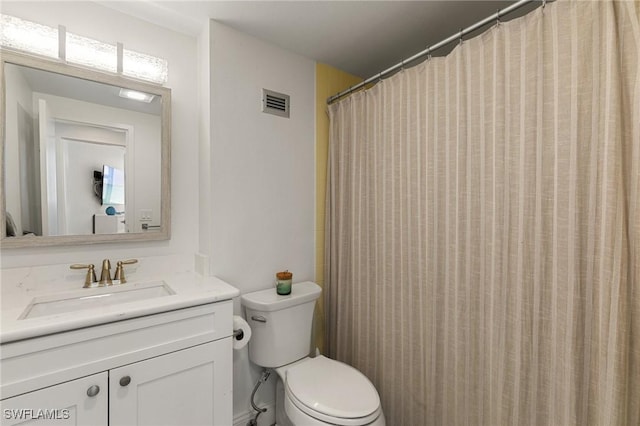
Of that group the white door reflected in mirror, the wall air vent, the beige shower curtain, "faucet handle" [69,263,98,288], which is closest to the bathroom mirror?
the white door reflected in mirror

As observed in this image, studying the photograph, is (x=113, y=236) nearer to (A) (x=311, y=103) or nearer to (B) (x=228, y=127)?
(B) (x=228, y=127)

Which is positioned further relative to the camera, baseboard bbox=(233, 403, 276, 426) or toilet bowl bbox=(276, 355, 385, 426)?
baseboard bbox=(233, 403, 276, 426)

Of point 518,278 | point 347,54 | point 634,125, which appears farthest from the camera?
point 347,54

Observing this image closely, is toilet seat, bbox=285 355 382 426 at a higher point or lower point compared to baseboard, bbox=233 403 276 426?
higher

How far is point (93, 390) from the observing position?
94 cm

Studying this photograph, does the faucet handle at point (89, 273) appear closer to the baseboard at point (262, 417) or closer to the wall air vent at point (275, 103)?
the baseboard at point (262, 417)

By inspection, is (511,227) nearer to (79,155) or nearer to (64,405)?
(64,405)

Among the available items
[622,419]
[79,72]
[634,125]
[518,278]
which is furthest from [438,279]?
[79,72]

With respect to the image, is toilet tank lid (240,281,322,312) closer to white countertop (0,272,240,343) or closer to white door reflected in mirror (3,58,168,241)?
white countertop (0,272,240,343)

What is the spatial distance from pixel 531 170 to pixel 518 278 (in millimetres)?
406

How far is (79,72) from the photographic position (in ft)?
4.23

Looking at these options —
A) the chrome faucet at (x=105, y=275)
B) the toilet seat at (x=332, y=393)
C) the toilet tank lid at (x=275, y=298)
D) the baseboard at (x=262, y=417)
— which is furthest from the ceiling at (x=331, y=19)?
→ the baseboard at (x=262, y=417)

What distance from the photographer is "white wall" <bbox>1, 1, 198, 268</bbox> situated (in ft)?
4.05

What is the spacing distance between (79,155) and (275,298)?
3.81ft
